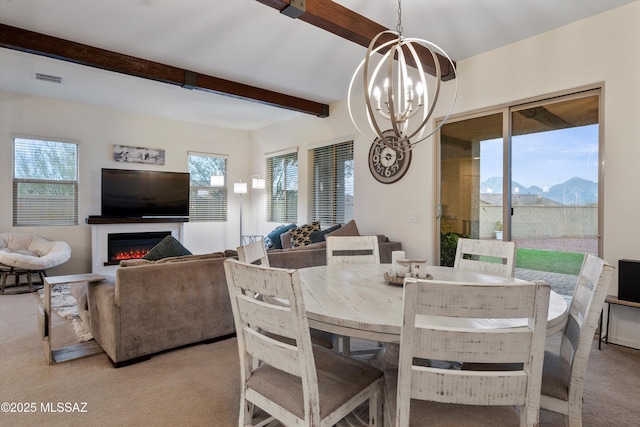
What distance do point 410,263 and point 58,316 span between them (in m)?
3.64

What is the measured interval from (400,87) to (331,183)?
3.29 metres

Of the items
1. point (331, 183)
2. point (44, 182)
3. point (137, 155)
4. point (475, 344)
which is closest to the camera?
point (475, 344)

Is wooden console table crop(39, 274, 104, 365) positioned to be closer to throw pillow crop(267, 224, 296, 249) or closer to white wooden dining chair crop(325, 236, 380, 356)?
white wooden dining chair crop(325, 236, 380, 356)

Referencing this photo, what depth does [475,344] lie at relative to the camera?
94cm

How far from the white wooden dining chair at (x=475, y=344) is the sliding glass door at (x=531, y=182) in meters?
2.58

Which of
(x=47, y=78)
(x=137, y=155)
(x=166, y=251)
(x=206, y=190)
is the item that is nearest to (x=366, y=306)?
(x=166, y=251)

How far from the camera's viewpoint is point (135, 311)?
2.39 meters

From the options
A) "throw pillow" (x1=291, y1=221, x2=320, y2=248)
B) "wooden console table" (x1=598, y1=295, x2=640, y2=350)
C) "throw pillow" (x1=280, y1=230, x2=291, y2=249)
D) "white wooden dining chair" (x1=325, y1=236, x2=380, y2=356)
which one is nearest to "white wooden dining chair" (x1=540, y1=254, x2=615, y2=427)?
"white wooden dining chair" (x1=325, y1=236, x2=380, y2=356)

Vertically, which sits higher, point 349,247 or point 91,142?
point 91,142

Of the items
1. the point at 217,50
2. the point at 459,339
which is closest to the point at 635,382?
the point at 459,339

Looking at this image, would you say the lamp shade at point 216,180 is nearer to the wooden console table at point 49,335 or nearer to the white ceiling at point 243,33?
the white ceiling at point 243,33

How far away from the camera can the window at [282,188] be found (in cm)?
616

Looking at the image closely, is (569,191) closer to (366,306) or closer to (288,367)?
(366,306)

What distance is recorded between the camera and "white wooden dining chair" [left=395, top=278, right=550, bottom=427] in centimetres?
89
